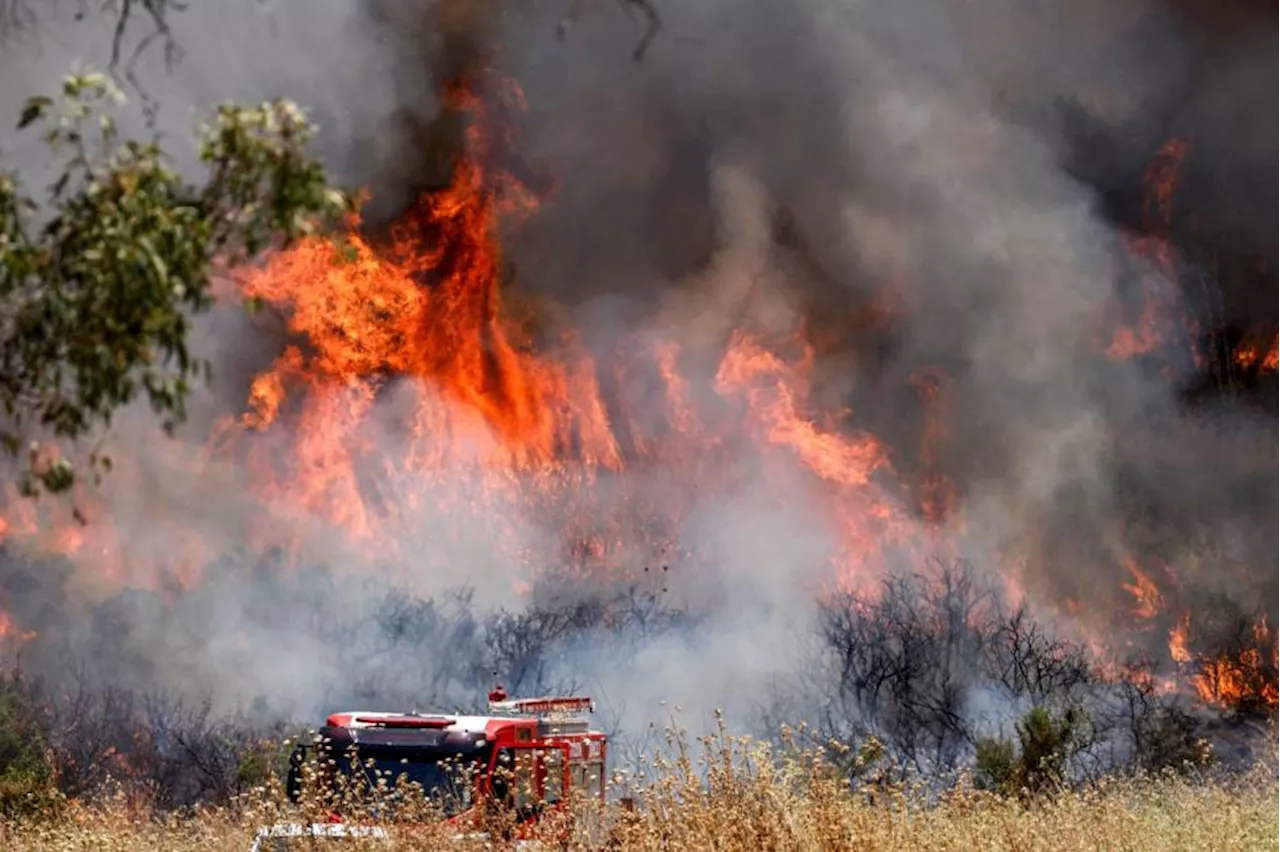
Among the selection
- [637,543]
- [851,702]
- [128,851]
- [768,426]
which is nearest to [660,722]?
[851,702]

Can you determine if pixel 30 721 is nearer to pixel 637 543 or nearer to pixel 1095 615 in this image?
pixel 637 543

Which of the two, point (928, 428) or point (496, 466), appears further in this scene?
point (928, 428)

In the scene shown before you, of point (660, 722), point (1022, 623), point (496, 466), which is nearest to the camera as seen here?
point (660, 722)

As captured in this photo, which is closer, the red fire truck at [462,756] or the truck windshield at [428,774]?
the truck windshield at [428,774]

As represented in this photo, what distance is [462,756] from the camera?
17.0 m

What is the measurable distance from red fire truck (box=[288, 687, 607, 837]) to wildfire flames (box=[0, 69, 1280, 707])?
22292 mm

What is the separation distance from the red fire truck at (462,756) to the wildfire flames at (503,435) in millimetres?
22292

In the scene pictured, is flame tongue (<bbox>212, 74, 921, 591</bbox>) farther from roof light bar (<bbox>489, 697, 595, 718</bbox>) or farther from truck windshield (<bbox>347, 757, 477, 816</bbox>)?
truck windshield (<bbox>347, 757, 477, 816</bbox>)

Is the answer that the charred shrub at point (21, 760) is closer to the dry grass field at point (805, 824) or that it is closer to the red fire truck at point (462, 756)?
the red fire truck at point (462, 756)

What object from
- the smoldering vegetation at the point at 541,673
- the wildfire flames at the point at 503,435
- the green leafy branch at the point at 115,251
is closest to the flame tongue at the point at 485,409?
the wildfire flames at the point at 503,435

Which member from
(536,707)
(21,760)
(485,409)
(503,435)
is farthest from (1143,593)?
(21,760)

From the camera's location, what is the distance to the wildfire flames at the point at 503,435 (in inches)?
1603

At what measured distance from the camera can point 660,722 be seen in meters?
34.3

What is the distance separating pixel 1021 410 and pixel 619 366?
1227 cm
